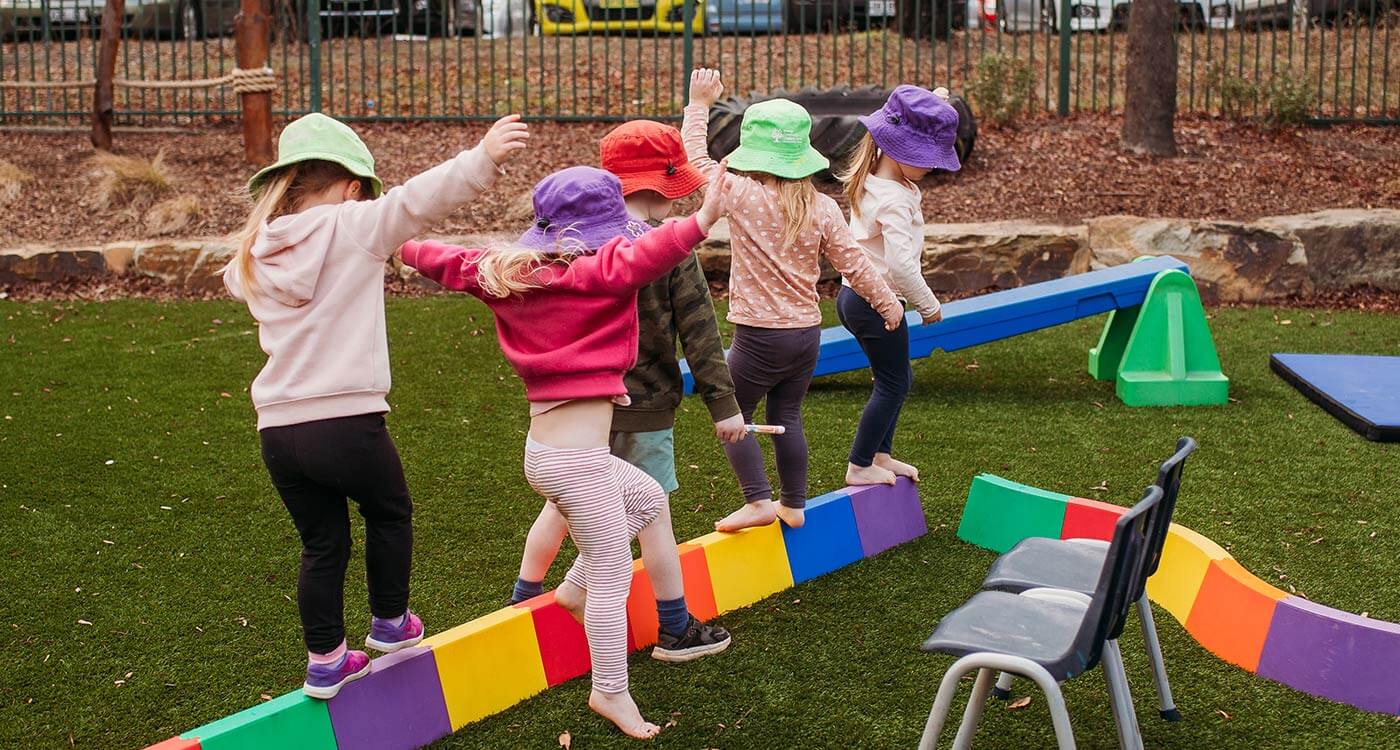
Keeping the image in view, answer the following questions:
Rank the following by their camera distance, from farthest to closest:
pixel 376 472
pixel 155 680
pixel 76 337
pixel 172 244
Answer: pixel 172 244, pixel 76 337, pixel 155 680, pixel 376 472

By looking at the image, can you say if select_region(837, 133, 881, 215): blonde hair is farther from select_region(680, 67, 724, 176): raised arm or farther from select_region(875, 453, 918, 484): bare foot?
select_region(875, 453, 918, 484): bare foot

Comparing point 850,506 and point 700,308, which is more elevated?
point 700,308

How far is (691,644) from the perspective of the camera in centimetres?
398

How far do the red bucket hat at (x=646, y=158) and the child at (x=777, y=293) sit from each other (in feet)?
0.71

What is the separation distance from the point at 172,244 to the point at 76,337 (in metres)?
1.86

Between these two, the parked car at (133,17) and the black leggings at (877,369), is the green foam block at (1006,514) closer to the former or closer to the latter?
the black leggings at (877,369)

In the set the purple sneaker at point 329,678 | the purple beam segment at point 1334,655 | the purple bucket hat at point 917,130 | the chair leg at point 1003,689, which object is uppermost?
the purple bucket hat at point 917,130

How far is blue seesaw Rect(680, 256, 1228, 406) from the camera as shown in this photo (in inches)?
264

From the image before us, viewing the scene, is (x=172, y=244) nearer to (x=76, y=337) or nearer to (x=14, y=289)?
(x=14, y=289)

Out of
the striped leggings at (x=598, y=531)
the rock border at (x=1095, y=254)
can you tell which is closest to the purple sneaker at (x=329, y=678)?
the striped leggings at (x=598, y=531)

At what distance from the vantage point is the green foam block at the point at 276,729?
10.4 ft

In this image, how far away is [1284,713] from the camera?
11.7ft

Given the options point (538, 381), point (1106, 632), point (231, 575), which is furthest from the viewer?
point (231, 575)

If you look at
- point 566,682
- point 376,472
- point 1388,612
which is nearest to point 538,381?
point 376,472
